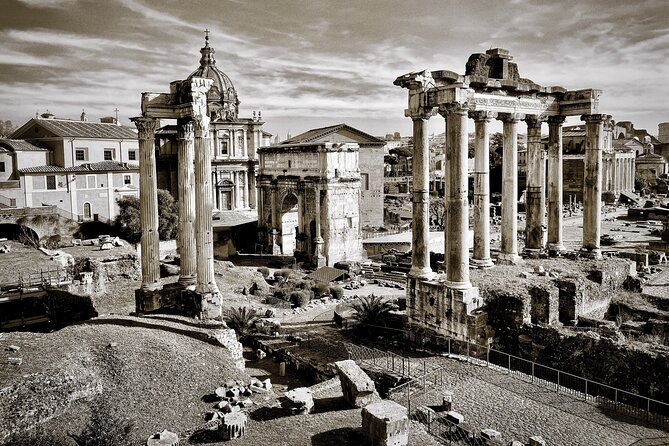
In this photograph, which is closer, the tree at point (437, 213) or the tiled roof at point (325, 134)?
the tiled roof at point (325, 134)

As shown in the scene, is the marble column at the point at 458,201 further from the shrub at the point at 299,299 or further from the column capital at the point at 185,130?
the shrub at the point at 299,299

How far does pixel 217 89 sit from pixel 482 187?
123 ft

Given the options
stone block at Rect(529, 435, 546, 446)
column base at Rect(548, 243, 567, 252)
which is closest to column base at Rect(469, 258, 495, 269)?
column base at Rect(548, 243, 567, 252)

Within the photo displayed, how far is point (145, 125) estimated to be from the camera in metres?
18.6

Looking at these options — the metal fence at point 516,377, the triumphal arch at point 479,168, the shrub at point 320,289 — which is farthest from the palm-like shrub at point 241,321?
the shrub at point 320,289

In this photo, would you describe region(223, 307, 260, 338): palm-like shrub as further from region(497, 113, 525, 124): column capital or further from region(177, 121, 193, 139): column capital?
region(497, 113, 525, 124): column capital

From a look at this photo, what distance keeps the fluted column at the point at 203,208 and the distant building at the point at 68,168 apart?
2759 cm

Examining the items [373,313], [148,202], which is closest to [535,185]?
[373,313]

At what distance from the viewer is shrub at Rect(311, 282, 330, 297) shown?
2795 cm

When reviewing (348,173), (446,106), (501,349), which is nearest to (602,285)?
(501,349)

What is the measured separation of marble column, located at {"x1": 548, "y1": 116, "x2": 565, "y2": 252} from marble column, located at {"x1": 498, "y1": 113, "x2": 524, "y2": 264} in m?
2.33

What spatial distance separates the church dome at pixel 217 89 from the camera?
5034cm

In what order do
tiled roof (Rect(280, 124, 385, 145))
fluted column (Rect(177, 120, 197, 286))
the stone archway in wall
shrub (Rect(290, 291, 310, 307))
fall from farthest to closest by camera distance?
tiled roof (Rect(280, 124, 385, 145)) < the stone archway in wall < shrub (Rect(290, 291, 310, 307)) < fluted column (Rect(177, 120, 197, 286))

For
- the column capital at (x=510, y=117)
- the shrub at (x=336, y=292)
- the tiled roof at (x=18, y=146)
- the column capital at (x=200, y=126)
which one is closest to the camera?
the column capital at (x=200, y=126)
